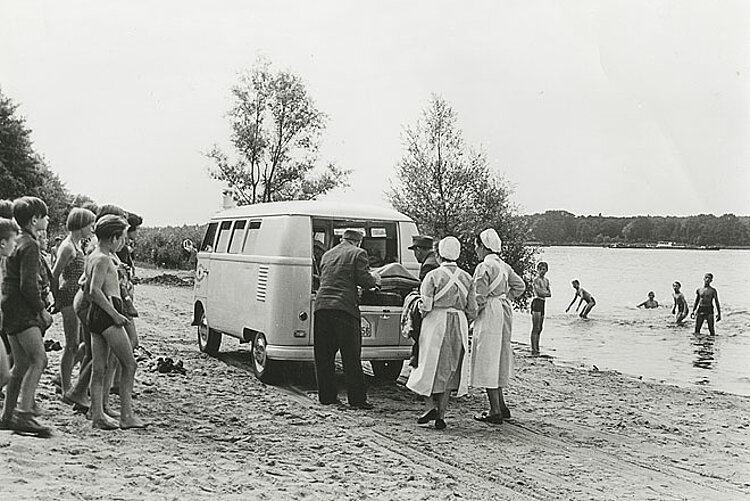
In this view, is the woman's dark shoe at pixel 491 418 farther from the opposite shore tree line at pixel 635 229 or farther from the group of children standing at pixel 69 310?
the opposite shore tree line at pixel 635 229

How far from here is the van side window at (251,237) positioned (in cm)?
1105

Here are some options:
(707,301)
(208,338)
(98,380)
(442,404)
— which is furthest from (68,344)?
(707,301)

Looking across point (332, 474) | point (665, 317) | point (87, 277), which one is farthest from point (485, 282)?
point (665, 317)

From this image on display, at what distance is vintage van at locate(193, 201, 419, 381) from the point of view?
10016 mm

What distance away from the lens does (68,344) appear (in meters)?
8.27

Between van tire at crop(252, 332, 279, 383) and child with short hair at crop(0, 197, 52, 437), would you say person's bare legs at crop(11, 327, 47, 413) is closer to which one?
child with short hair at crop(0, 197, 52, 437)

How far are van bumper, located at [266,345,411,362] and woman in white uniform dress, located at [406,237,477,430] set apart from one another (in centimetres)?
155

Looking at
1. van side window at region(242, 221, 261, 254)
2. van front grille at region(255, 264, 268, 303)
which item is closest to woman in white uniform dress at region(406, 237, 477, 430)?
van front grille at region(255, 264, 268, 303)

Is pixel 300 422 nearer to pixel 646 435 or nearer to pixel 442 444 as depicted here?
pixel 442 444

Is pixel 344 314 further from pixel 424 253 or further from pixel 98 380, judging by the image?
pixel 98 380

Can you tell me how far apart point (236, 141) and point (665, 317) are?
2256cm

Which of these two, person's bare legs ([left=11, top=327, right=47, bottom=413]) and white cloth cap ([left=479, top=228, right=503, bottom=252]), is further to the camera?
white cloth cap ([left=479, top=228, right=503, bottom=252])

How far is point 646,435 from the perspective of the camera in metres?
8.80

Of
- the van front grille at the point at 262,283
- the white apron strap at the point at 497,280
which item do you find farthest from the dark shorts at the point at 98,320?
the white apron strap at the point at 497,280
